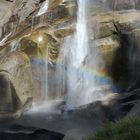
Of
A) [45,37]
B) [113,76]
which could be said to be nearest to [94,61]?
[113,76]

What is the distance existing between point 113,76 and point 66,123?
4231 mm

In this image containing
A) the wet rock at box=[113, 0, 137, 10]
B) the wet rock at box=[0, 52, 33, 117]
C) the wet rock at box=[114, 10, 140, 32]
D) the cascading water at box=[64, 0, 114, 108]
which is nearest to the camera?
the wet rock at box=[114, 10, 140, 32]

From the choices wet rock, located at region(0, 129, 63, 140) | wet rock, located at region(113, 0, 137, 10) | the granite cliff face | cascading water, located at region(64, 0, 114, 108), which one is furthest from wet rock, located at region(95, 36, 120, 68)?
wet rock, located at region(0, 129, 63, 140)

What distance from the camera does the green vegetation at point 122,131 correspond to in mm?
9578

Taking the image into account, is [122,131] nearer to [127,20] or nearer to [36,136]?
[36,136]

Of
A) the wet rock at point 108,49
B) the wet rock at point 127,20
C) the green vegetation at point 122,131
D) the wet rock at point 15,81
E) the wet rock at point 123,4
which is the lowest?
the wet rock at point 15,81

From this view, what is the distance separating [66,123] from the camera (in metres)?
21.3

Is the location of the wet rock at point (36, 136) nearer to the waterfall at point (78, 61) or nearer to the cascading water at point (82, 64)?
the cascading water at point (82, 64)

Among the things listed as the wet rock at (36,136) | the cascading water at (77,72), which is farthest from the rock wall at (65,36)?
the wet rock at (36,136)

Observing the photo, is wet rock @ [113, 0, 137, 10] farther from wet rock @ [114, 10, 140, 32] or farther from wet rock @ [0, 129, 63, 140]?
wet rock @ [0, 129, 63, 140]

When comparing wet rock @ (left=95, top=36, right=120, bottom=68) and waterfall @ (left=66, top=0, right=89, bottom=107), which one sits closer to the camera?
wet rock @ (left=95, top=36, right=120, bottom=68)

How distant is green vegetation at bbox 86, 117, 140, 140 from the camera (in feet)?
31.4

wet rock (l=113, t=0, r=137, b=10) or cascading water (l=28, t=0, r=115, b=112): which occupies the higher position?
wet rock (l=113, t=0, r=137, b=10)

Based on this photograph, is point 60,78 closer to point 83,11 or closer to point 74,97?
point 74,97
